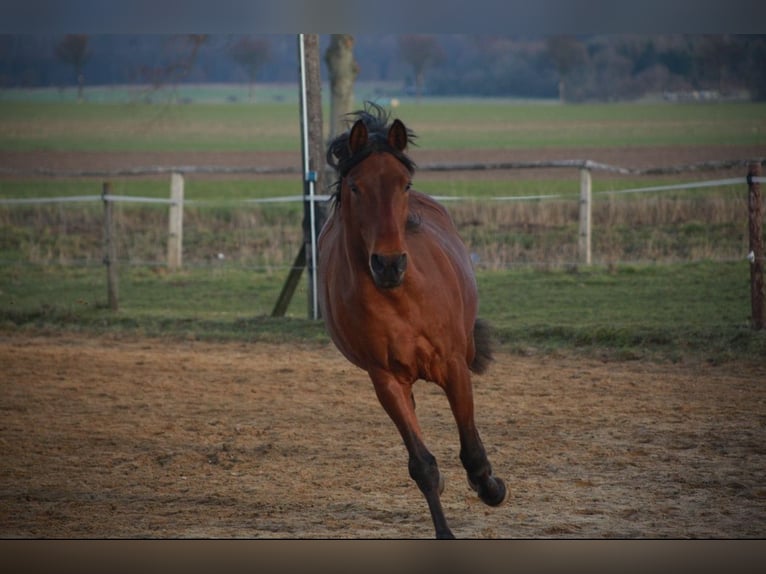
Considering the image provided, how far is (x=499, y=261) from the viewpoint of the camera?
42.5ft

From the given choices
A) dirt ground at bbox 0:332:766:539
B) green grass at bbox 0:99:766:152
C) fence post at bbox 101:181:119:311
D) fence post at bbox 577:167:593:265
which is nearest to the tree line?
green grass at bbox 0:99:766:152

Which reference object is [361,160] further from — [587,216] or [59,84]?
[587,216]

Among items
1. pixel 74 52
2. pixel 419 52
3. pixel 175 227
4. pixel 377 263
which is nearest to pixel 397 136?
pixel 377 263

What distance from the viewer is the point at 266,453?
6.39 m

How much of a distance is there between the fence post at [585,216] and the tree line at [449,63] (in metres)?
1.20

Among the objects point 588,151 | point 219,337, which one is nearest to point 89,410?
point 219,337

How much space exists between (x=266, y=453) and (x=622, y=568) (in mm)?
2577

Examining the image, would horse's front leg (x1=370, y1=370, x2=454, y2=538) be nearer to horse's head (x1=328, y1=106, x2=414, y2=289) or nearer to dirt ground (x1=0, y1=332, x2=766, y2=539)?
dirt ground (x1=0, y1=332, x2=766, y2=539)

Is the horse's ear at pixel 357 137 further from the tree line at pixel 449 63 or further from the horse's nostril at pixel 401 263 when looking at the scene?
the tree line at pixel 449 63

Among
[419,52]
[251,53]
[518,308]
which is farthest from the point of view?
[419,52]

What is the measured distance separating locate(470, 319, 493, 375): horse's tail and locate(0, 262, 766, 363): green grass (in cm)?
281

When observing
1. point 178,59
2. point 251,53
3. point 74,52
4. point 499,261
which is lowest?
point 499,261

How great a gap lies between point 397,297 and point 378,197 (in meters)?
0.47

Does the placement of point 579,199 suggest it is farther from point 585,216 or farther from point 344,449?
point 344,449
